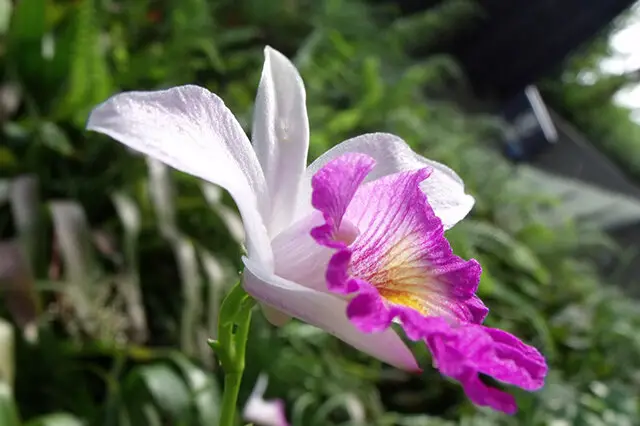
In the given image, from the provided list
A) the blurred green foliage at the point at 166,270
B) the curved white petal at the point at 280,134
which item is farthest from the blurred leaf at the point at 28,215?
the curved white petal at the point at 280,134

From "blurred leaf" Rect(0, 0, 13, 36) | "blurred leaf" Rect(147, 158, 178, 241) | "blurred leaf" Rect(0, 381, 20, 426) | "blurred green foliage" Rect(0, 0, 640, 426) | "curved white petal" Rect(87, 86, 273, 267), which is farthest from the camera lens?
"blurred leaf" Rect(0, 0, 13, 36)

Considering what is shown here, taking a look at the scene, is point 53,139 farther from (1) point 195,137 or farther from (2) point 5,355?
(1) point 195,137

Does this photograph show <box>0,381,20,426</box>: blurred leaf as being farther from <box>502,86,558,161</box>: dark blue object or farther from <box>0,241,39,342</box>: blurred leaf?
<box>502,86,558,161</box>: dark blue object

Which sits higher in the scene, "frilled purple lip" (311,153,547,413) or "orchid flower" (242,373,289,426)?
"frilled purple lip" (311,153,547,413)

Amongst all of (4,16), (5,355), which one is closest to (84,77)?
(4,16)

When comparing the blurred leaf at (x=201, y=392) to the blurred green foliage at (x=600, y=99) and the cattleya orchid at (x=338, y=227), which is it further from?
the blurred green foliage at (x=600, y=99)

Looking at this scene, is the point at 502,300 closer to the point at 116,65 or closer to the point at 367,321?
the point at 116,65

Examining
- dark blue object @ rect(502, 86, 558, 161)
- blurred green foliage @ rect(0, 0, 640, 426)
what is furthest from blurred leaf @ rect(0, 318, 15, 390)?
dark blue object @ rect(502, 86, 558, 161)
